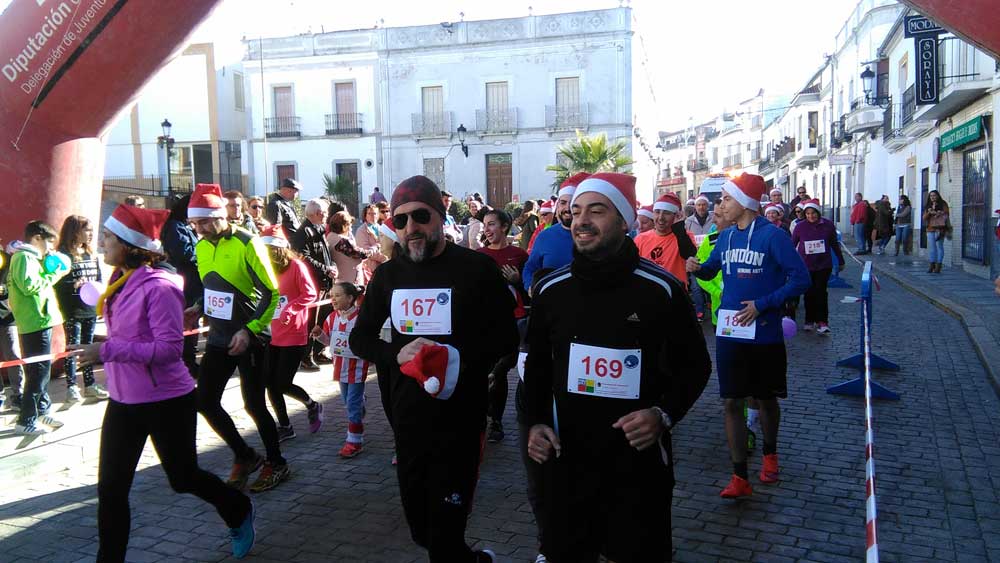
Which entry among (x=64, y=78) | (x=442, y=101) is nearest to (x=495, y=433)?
(x=64, y=78)

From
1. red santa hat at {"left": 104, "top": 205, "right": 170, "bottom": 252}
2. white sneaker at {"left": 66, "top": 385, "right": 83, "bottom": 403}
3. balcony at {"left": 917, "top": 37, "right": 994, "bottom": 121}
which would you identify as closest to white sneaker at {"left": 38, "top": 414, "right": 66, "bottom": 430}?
white sneaker at {"left": 66, "top": 385, "right": 83, "bottom": 403}

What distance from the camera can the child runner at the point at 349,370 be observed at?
6094 millimetres

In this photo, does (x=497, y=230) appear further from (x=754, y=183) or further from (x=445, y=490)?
(x=445, y=490)

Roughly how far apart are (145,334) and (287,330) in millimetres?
2363

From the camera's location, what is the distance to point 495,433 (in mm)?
6461

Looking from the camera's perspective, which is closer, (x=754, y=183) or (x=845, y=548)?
(x=845, y=548)

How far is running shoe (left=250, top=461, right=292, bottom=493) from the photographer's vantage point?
532 centimetres

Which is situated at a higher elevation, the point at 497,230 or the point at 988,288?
the point at 497,230

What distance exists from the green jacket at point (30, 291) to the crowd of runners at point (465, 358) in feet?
0.10

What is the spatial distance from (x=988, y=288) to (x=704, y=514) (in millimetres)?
13919

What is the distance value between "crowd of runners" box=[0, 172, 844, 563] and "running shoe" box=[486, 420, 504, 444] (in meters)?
0.01

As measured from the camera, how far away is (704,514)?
15.8 feet

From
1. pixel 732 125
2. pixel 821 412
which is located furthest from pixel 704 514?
pixel 732 125

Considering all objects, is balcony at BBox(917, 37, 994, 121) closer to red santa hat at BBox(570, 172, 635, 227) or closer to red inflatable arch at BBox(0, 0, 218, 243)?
red inflatable arch at BBox(0, 0, 218, 243)
